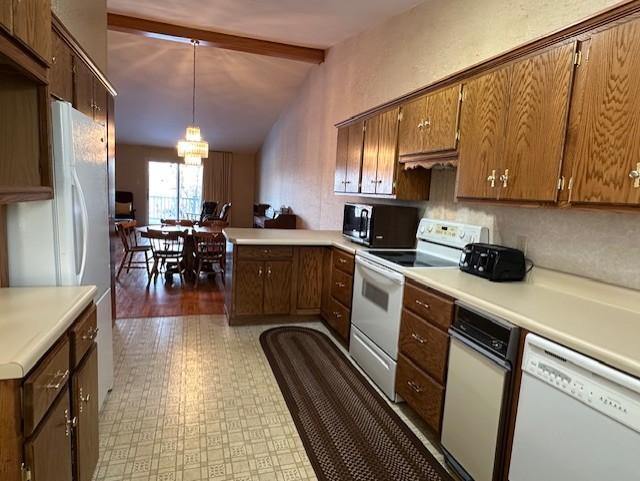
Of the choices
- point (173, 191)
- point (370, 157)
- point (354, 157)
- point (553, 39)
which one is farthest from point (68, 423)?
point (173, 191)

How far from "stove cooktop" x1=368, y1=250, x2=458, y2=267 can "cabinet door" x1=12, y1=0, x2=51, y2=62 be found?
2.02m

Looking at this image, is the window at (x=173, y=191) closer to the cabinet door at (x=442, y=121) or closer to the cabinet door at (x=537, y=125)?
the cabinet door at (x=442, y=121)

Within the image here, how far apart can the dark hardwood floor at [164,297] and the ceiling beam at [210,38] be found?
262 cm

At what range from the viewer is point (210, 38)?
16.0 feet

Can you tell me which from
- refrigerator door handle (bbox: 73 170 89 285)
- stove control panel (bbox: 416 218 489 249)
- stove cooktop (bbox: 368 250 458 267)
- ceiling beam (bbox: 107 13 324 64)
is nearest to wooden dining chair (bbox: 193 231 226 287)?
ceiling beam (bbox: 107 13 324 64)

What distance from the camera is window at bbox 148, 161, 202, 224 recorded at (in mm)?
10375

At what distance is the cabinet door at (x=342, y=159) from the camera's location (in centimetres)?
389

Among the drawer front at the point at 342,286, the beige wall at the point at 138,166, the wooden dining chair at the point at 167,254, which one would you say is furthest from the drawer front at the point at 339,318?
the beige wall at the point at 138,166

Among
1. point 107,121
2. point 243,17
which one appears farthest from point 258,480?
point 243,17

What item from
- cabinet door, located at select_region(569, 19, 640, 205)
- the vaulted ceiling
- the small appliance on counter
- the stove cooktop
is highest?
the vaulted ceiling

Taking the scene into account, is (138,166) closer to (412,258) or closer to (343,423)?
(412,258)

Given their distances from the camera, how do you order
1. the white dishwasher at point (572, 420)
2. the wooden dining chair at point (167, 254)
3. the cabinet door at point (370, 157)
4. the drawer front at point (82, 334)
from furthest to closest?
the wooden dining chair at point (167, 254) < the cabinet door at point (370, 157) < the drawer front at point (82, 334) < the white dishwasher at point (572, 420)

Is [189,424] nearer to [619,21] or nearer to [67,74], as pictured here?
[67,74]

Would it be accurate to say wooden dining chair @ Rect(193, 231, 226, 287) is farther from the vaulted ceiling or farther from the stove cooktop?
the stove cooktop
